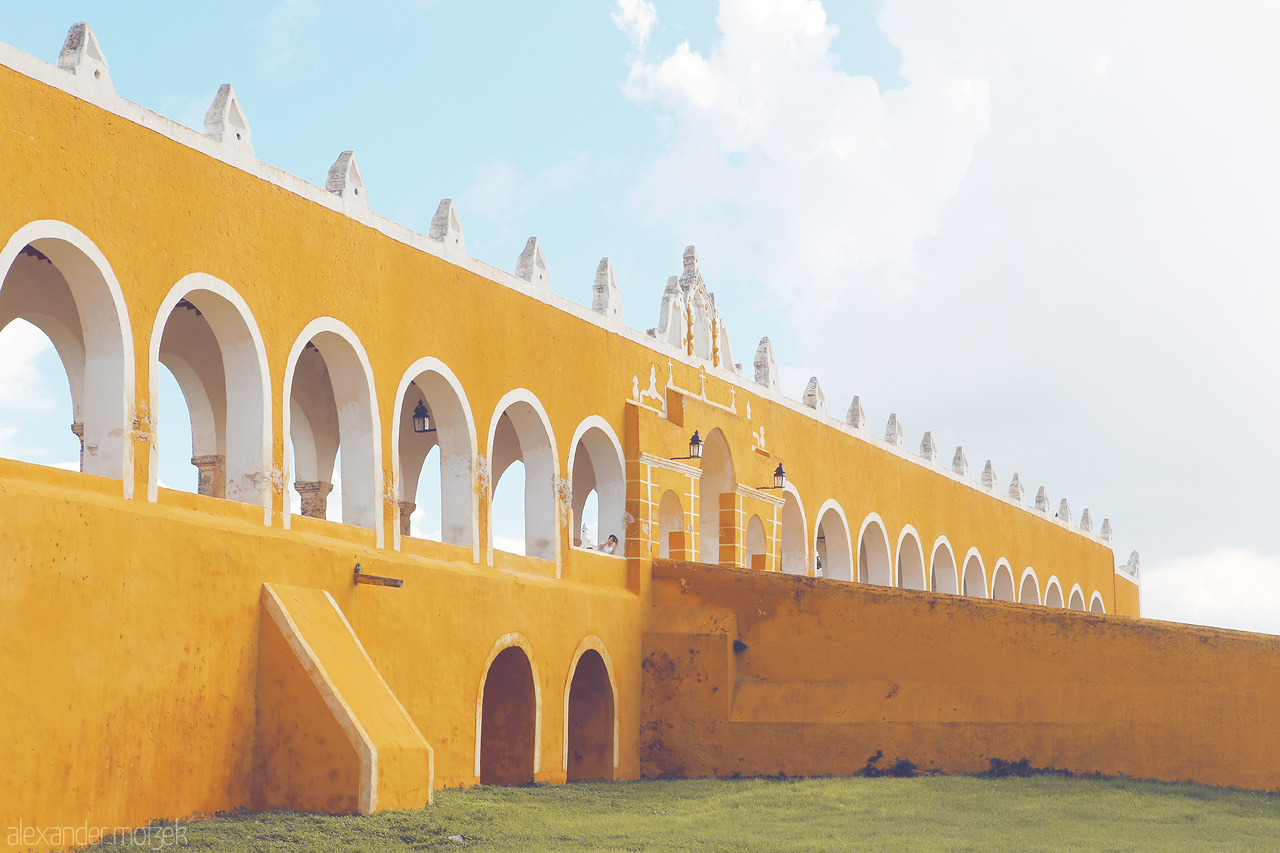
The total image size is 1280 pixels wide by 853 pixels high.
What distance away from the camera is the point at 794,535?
15.5m

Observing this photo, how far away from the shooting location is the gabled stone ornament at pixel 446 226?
1025 cm

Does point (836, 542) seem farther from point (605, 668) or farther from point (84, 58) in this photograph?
point (84, 58)

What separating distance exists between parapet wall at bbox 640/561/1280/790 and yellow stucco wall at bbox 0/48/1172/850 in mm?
392

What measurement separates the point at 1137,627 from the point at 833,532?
596cm

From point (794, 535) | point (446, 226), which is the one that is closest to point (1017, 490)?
point (794, 535)

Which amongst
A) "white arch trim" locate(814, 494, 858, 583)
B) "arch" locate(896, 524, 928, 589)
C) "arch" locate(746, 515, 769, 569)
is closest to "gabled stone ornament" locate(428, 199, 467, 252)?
"arch" locate(746, 515, 769, 569)

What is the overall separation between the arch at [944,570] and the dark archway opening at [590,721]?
344 inches

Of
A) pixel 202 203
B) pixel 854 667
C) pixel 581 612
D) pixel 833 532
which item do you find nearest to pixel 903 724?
pixel 854 667

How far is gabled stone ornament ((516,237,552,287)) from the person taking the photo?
37.1 ft

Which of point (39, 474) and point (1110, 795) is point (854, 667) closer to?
point (1110, 795)

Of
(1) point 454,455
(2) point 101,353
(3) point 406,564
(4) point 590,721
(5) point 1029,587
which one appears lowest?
(4) point 590,721

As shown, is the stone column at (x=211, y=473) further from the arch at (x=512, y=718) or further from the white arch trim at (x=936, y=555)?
the white arch trim at (x=936, y=555)

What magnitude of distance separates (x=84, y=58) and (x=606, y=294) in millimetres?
5826

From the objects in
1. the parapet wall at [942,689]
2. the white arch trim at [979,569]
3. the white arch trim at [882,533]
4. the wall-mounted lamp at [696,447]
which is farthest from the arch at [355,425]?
the white arch trim at [979,569]
